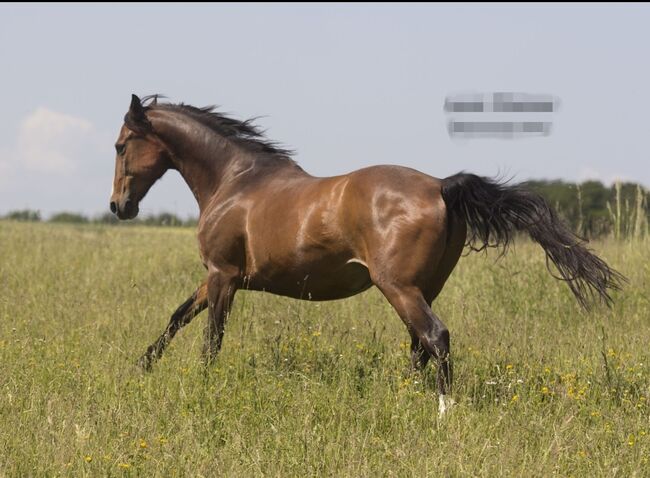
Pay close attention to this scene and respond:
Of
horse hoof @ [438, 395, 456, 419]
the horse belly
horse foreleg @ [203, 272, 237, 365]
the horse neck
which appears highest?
the horse neck

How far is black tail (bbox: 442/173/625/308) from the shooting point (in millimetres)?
5762

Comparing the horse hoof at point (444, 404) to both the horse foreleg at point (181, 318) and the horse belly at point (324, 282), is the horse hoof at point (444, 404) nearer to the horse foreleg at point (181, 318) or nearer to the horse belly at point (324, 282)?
the horse belly at point (324, 282)

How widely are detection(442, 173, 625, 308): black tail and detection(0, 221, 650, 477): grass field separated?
0.61 metres

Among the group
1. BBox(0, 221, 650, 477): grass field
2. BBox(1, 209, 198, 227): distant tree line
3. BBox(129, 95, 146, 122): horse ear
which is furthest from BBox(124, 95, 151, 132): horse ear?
BBox(1, 209, 198, 227): distant tree line

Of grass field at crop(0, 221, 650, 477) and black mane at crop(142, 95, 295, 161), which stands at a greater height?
black mane at crop(142, 95, 295, 161)

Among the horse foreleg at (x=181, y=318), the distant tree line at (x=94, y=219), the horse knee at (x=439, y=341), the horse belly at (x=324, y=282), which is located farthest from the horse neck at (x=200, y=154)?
the distant tree line at (x=94, y=219)

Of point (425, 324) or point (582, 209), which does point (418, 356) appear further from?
point (582, 209)

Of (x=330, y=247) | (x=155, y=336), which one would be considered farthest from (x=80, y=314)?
(x=330, y=247)

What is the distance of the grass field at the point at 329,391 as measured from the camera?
13.9 feet

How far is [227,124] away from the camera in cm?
748

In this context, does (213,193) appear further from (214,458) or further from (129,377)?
(214,458)

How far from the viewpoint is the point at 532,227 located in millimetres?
5898

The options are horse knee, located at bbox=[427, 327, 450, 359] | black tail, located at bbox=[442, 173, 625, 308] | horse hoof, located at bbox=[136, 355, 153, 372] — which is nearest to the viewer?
horse knee, located at bbox=[427, 327, 450, 359]

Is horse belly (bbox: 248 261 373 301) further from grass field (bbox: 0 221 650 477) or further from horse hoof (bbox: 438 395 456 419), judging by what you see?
horse hoof (bbox: 438 395 456 419)
